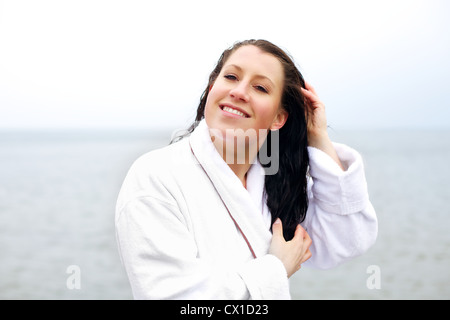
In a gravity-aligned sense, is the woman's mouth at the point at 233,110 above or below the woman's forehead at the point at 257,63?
below

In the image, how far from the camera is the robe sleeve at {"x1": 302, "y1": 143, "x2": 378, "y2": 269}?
5.50ft

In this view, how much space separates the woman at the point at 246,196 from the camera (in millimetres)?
1376

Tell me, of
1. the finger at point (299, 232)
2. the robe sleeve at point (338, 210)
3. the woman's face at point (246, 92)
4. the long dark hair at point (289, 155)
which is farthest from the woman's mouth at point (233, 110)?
the finger at point (299, 232)

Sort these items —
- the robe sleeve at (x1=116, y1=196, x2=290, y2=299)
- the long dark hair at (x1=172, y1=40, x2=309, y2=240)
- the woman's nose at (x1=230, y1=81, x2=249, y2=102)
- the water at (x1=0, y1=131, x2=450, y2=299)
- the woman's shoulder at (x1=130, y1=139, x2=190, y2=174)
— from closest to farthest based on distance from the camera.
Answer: the robe sleeve at (x1=116, y1=196, x2=290, y2=299) → the woman's shoulder at (x1=130, y1=139, x2=190, y2=174) → the woman's nose at (x1=230, y1=81, x2=249, y2=102) → the long dark hair at (x1=172, y1=40, x2=309, y2=240) → the water at (x1=0, y1=131, x2=450, y2=299)

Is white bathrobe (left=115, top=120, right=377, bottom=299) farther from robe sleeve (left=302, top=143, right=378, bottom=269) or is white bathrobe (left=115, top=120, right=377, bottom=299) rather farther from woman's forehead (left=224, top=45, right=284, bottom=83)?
woman's forehead (left=224, top=45, right=284, bottom=83)

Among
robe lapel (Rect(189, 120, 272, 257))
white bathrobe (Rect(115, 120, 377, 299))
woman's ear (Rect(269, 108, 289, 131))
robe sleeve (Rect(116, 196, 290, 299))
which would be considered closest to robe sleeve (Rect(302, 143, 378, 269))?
white bathrobe (Rect(115, 120, 377, 299))

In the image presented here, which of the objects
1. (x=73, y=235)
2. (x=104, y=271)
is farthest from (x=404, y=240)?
(x=73, y=235)

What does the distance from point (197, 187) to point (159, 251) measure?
27 centimetres

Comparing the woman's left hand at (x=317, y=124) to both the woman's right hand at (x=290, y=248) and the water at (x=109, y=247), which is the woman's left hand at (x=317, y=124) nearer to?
the woman's right hand at (x=290, y=248)

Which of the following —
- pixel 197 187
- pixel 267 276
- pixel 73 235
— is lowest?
pixel 73 235

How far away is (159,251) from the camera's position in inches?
53.3

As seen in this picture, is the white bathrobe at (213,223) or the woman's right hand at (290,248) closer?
the white bathrobe at (213,223)
